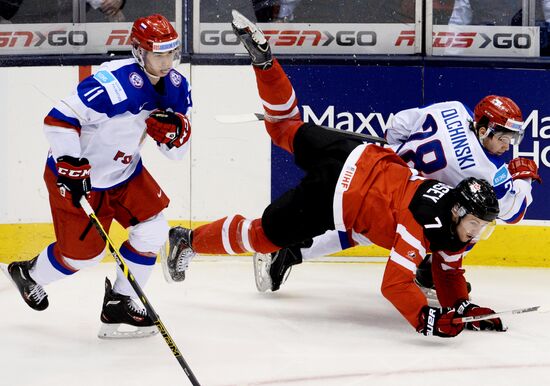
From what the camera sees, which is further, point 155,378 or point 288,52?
point 288,52

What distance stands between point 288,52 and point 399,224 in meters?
1.80

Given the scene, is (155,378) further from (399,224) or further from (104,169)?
(399,224)

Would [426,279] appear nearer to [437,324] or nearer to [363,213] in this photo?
[363,213]

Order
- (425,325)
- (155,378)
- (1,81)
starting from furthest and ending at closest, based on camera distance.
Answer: (1,81)
(425,325)
(155,378)

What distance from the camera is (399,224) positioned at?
148 inches

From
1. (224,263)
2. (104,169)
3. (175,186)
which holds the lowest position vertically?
(224,263)

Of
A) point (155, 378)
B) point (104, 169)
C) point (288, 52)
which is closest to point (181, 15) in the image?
point (288, 52)

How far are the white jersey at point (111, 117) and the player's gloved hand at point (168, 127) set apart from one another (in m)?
0.07

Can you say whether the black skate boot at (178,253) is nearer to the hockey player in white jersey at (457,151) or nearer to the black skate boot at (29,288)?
the hockey player in white jersey at (457,151)

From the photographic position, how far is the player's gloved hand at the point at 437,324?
3605mm

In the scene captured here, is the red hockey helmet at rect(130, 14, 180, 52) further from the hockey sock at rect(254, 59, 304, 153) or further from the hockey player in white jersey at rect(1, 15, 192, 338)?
the hockey sock at rect(254, 59, 304, 153)

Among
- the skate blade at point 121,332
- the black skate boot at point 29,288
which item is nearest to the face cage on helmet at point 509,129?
the skate blade at point 121,332

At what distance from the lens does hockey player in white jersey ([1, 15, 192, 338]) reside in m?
3.52

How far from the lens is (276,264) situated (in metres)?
4.44
